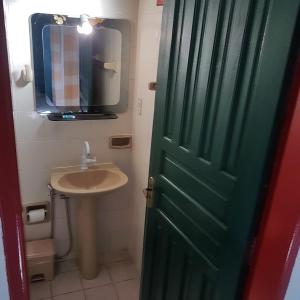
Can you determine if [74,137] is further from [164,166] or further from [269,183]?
[269,183]

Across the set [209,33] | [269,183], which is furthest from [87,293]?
[209,33]

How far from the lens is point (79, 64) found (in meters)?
1.90

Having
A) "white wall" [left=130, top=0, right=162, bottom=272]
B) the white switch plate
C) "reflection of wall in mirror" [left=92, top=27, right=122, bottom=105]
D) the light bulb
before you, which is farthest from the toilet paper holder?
the light bulb

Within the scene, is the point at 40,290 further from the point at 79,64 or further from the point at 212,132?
the point at 212,132

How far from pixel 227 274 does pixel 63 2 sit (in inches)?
68.7

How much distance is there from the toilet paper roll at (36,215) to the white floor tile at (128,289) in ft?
2.54

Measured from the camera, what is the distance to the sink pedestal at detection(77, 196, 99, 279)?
2.04m

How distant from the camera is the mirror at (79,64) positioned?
5.84ft

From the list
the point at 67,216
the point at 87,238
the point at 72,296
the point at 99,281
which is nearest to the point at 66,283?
the point at 72,296

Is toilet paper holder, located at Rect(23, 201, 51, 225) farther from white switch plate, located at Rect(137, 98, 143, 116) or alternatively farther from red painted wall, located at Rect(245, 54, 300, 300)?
red painted wall, located at Rect(245, 54, 300, 300)

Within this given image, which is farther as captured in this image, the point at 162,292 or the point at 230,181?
the point at 162,292

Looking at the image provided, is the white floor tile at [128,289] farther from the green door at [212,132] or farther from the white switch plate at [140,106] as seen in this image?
the white switch plate at [140,106]

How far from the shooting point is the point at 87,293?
2.07m

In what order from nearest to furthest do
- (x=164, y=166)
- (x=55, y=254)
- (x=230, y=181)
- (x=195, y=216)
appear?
(x=230, y=181) → (x=195, y=216) → (x=164, y=166) → (x=55, y=254)
